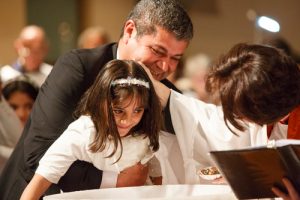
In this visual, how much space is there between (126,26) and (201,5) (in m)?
5.12

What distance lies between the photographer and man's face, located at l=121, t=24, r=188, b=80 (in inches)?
87.7

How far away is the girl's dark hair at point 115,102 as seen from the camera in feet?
6.63

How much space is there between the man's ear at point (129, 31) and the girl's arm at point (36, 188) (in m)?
0.59

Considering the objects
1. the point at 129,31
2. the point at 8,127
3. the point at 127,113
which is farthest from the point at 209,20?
the point at 127,113

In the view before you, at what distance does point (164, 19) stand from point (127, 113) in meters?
0.39

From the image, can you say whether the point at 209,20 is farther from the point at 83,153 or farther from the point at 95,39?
the point at 83,153

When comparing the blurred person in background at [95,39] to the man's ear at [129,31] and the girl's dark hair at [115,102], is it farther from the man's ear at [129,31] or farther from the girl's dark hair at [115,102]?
the girl's dark hair at [115,102]

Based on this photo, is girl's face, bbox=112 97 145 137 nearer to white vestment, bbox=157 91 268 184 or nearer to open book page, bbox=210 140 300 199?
white vestment, bbox=157 91 268 184

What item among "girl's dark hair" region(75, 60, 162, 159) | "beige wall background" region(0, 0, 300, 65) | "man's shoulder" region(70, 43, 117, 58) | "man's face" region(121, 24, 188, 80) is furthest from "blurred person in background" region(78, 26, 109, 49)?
"girl's dark hair" region(75, 60, 162, 159)

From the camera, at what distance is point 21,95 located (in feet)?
12.2

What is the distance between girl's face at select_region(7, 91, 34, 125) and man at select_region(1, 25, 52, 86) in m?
0.80

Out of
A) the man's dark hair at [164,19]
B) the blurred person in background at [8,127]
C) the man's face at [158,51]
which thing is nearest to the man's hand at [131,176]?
the man's face at [158,51]

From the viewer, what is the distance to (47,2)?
6.97 m

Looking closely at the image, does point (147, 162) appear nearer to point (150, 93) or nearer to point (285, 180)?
point (150, 93)
